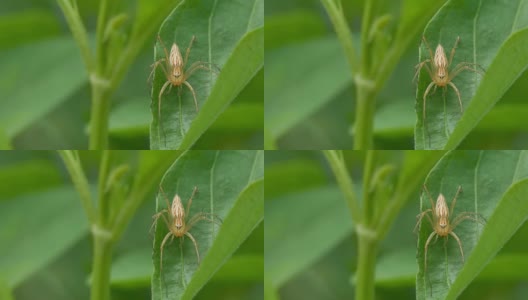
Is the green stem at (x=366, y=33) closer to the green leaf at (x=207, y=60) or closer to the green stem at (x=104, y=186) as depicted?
the green leaf at (x=207, y=60)

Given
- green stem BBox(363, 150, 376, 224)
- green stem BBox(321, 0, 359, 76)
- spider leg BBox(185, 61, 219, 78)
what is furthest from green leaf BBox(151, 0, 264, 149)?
green stem BBox(363, 150, 376, 224)

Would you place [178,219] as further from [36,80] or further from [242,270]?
[36,80]

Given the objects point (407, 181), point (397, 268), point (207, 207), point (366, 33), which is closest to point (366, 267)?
point (397, 268)

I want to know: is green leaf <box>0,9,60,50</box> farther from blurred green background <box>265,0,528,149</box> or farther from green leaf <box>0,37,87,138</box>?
blurred green background <box>265,0,528,149</box>

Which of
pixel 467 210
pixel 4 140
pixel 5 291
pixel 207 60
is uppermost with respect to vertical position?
pixel 207 60

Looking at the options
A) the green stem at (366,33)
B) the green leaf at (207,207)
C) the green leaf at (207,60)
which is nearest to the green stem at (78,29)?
the green leaf at (207,60)

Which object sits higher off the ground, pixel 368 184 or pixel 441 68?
pixel 441 68
